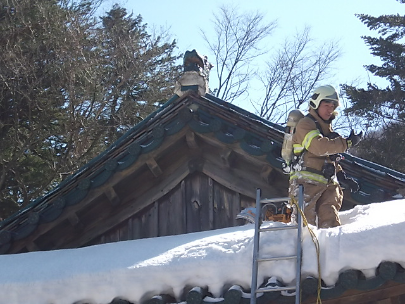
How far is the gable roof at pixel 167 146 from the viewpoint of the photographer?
265 inches

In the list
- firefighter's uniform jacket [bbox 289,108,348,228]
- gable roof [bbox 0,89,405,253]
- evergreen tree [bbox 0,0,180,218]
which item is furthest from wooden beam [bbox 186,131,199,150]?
evergreen tree [bbox 0,0,180,218]

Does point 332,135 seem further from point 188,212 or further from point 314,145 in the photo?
point 188,212

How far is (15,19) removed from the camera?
55.6 ft

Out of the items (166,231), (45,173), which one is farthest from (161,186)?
(45,173)

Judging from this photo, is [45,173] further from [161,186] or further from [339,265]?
[339,265]

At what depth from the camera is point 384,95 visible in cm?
2080

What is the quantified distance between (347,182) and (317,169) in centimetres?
44

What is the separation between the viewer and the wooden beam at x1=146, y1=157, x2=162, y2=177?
24.1ft

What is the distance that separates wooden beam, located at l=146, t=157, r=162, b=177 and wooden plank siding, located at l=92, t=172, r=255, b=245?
0.92 ft

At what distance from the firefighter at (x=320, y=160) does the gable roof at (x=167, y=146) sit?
1.61 ft

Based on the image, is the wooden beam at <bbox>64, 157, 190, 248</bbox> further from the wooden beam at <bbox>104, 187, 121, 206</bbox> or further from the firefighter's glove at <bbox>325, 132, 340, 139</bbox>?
the firefighter's glove at <bbox>325, 132, 340, 139</bbox>

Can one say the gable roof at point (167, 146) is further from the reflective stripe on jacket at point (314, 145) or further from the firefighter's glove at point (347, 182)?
the reflective stripe on jacket at point (314, 145)

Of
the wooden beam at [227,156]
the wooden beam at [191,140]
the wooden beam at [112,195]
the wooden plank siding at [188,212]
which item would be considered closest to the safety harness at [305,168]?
the wooden beam at [227,156]

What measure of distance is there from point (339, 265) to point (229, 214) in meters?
2.98
